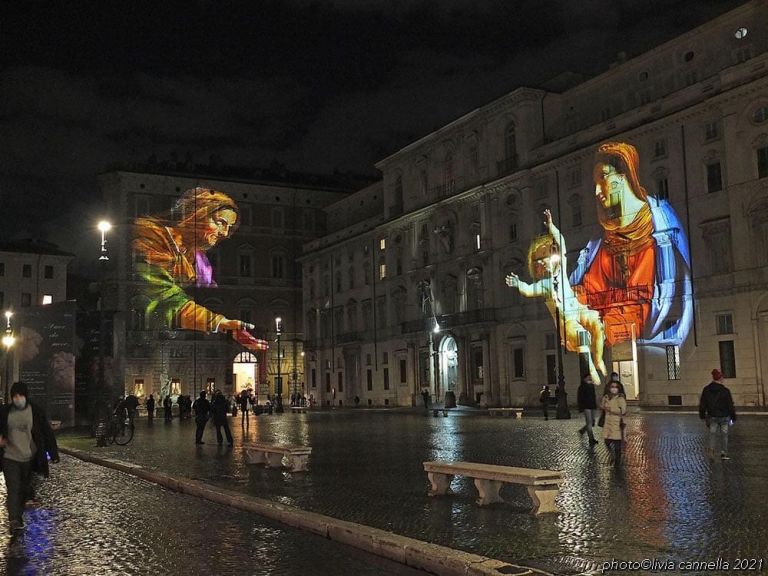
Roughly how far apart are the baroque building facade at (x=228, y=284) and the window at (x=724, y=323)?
38297 mm

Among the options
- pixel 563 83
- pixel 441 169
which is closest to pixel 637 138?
pixel 563 83

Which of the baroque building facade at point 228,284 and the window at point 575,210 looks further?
the baroque building facade at point 228,284

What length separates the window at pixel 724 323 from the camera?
34.8 meters

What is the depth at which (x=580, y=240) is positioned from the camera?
4231 centimetres

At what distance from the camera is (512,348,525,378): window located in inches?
1855

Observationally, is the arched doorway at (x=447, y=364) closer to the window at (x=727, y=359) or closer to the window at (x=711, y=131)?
the window at (x=727, y=359)

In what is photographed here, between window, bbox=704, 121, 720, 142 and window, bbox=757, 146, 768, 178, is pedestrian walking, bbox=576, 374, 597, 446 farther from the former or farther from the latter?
window, bbox=704, 121, 720, 142

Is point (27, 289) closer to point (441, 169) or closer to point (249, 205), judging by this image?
point (249, 205)

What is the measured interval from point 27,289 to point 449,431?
66.4 metres

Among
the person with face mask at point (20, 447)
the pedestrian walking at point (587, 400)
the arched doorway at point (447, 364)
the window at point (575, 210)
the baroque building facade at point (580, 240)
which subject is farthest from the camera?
the arched doorway at point (447, 364)

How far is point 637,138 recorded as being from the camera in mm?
39219

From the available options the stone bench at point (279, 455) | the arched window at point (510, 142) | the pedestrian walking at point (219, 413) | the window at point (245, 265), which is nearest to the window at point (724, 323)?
the arched window at point (510, 142)

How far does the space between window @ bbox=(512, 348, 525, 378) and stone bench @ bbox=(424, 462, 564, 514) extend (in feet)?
119

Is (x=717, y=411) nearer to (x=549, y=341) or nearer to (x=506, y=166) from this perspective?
(x=549, y=341)
